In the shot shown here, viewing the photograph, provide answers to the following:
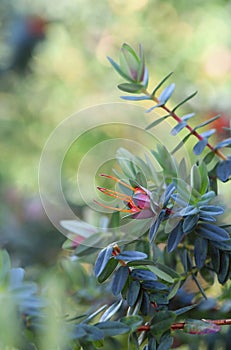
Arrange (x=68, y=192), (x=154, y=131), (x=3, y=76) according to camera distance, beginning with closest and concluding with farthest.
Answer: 1. (x=154, y=131)
2. (x=68, y=192)
3. (x=3, y=76)

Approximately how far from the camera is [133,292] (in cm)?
38

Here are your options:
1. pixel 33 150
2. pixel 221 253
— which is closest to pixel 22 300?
pixel 221 253

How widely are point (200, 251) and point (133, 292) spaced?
2.2 inches

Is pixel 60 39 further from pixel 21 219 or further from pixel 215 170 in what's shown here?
pixel 215 170

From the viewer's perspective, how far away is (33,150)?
1.54 m

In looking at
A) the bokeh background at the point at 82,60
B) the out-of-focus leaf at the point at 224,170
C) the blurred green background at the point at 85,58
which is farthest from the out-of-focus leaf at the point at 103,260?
the blurred green background at the point at 85,58

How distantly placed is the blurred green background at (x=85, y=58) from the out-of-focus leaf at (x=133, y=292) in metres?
0.86

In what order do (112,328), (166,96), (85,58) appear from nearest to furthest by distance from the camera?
(112,328) → (166,96) → (85,58)

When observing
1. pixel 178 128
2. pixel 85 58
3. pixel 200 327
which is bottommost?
pixel 200 327

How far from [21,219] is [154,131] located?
364 mm

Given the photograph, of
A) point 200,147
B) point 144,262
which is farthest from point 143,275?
point 200,147

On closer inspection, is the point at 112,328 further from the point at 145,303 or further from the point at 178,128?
the point at 178,128

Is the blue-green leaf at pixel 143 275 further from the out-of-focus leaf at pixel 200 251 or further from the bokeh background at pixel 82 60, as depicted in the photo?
the bokeh background at pixel 82 60

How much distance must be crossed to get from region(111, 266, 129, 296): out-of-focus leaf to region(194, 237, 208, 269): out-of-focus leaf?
0.05 meters
